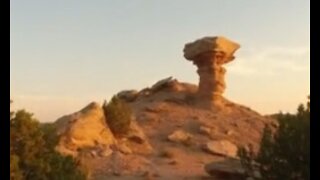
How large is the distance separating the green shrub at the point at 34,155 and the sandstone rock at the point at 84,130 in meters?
9.49

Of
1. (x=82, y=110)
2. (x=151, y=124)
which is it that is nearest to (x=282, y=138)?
(x=82, y=110)

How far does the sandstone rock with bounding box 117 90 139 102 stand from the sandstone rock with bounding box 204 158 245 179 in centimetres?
2044

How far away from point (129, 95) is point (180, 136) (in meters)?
11.3

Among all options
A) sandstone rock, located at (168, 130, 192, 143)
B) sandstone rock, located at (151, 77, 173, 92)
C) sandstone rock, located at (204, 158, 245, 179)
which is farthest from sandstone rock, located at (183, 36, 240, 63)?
sandstone rock, located at (204, 158, 245, 179)

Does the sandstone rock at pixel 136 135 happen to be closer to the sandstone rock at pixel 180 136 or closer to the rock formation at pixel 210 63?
the sandstone rock at pixel 180 136

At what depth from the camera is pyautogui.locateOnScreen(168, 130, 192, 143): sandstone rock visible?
113 ft

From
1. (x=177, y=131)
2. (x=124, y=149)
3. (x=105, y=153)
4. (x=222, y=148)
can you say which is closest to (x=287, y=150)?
(x=105, y=153)

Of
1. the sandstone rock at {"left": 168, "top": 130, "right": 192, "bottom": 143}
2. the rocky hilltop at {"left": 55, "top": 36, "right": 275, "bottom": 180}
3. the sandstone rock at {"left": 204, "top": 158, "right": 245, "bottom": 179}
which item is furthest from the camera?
the sandstone rock at {"left": 168, "top": 130, "right": 192, "bottom": 143}

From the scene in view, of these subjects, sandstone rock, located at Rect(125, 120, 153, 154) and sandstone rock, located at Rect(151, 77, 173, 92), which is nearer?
sandstone rock, located at Rect(125, 120, 153, 154)

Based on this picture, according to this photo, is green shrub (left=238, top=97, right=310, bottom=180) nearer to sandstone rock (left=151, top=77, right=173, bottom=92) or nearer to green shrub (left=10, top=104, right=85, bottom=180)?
green shrub (left=10, top=104, right=85, bottom=180)

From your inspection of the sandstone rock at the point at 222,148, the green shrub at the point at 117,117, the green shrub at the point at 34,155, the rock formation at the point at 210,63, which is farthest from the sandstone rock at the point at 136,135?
the green shrub at the point at 34,155

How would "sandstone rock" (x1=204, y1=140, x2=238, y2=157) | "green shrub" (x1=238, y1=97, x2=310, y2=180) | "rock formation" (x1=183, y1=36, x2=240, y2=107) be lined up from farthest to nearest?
1. "rock formation" (x1=183, y1=36, x2=240, y2=107)
2. "sandstone rock" (x1=204, y1=140, x2=238, y2=157)
3. "green shrub" (x1=238, y1=97, x2=310, y2=180)

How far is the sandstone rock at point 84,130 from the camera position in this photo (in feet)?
91.6

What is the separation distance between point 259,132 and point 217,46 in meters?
7.58
